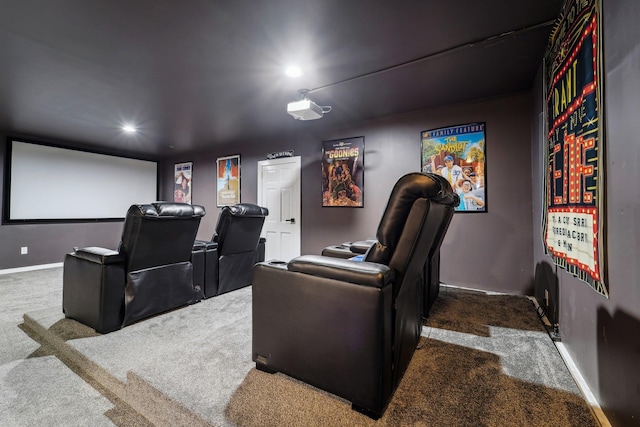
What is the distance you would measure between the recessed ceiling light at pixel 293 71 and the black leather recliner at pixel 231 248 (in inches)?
57.7

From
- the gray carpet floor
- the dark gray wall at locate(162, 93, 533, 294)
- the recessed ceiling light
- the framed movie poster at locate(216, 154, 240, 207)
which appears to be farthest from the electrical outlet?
the framed movie poster at locate(216, 154, 240, 207)

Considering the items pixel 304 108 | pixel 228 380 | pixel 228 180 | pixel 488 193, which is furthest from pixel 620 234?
pixel 228 180

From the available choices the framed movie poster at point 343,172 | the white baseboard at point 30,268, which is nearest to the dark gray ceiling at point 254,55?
the framed movie poster at point 343,172

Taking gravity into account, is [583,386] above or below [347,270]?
below

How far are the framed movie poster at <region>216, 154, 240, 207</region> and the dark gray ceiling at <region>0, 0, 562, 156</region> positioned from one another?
178 cm

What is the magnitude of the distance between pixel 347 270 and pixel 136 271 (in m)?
1.98

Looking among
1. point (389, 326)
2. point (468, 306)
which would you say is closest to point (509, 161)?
point (468, 306)

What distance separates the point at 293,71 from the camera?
8.92 feet

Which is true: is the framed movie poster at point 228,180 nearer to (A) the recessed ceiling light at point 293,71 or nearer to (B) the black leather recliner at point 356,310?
(A) the recessed ceiling light at point 293,71

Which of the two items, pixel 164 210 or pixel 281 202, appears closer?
pixel 164 210

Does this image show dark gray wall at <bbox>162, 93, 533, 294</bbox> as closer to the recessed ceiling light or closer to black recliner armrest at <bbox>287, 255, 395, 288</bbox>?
the recessed ceiling light

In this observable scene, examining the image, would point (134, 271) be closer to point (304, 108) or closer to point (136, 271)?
point (136, 271)

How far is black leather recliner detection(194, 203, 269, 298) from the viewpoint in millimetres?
3055

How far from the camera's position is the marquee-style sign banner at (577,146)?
4.30 ft
